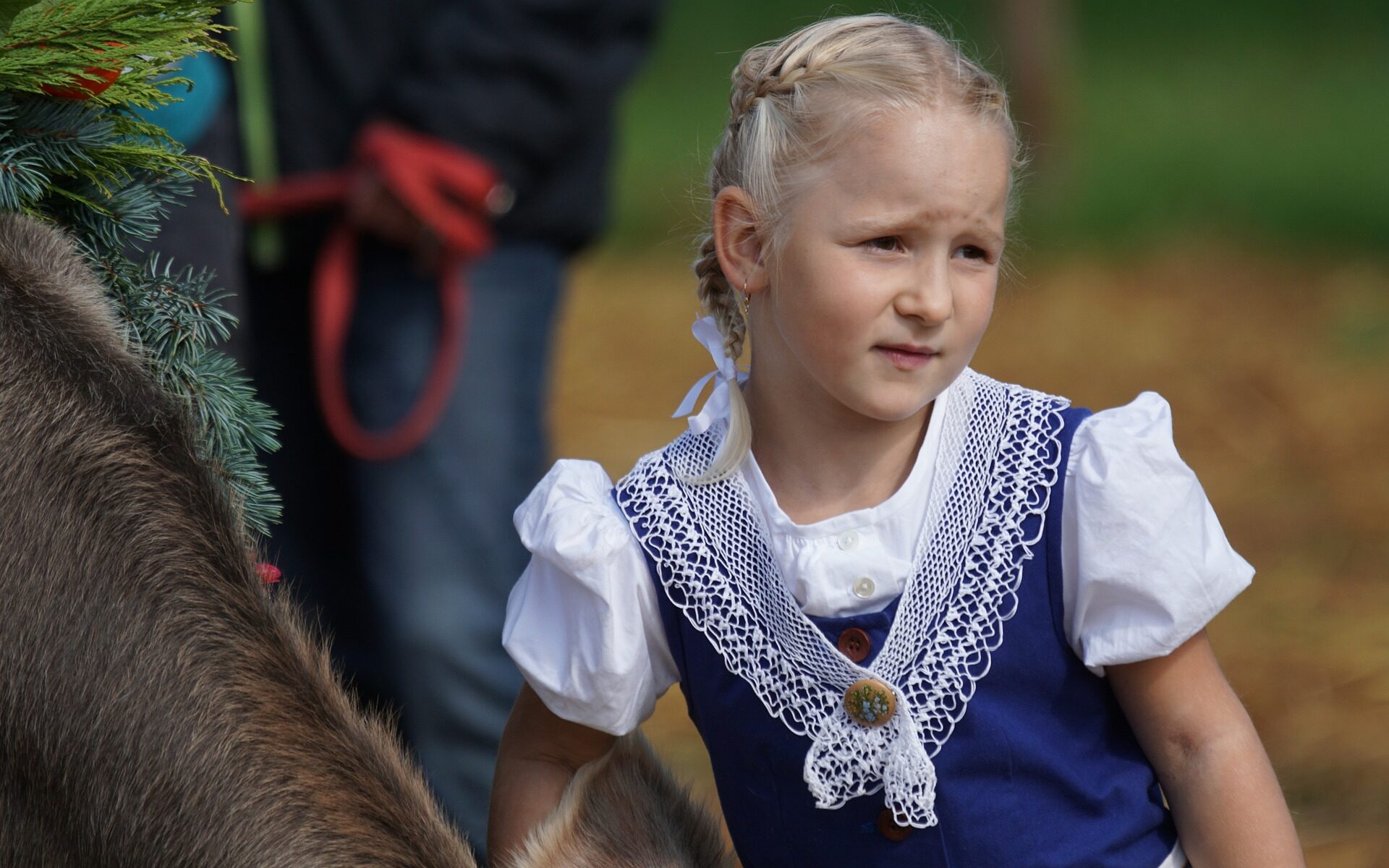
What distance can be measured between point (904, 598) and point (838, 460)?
0.44ft

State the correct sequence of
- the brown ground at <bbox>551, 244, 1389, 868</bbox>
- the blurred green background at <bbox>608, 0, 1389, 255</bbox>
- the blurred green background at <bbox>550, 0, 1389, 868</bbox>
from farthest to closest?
the blurred green background at <bbox>608, 0, 1389, 255</bbox>
the blurred green background at <bbox>550, 0, 1389, 868</bbox>
the brown ground at <bbox>551, 244, 1389, 868</bbox>

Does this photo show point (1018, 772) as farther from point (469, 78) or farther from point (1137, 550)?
point (469, 78)

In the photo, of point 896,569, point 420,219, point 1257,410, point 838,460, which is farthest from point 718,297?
point 1257,410

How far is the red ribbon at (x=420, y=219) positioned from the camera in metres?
2.39

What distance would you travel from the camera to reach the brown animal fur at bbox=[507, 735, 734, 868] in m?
1.14

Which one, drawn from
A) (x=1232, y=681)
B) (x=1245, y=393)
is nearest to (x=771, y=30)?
(x=1245, y=393)

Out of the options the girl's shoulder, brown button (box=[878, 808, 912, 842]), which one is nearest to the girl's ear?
the girl's shoulder

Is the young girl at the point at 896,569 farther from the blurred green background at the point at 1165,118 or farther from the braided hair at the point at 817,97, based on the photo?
the blurred green background at the point at 1165,118

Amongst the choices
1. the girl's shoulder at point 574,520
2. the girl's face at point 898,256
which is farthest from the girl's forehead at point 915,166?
the girl's shoulder at point 574,520

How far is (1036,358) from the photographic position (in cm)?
592

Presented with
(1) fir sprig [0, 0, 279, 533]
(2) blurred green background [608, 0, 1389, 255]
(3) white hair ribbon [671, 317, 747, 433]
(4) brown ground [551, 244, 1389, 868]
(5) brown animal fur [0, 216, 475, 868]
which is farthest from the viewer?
(2) blurred green background [608, 0, 1389, 255]

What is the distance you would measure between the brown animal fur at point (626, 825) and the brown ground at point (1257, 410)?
123 cm

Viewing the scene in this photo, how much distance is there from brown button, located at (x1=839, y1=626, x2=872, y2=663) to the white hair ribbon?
0.78 feet

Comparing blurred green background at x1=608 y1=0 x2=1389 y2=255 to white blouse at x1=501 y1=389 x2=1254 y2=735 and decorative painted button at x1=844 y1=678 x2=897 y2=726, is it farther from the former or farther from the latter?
decorative painted button at x1=844 y1=678 x2=897 y2=726
